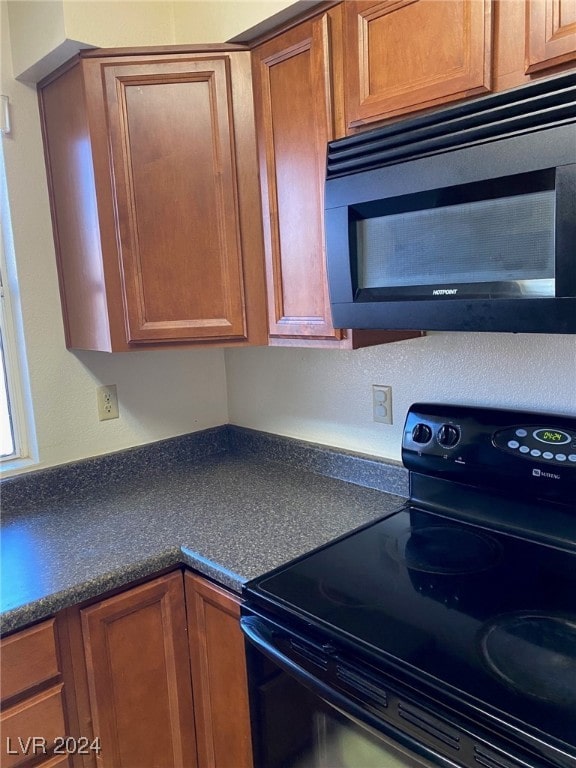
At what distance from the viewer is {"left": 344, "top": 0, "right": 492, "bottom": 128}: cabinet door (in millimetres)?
992

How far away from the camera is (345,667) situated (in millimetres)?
944

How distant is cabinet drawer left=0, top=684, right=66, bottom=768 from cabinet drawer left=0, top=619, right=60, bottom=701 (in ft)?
0.11

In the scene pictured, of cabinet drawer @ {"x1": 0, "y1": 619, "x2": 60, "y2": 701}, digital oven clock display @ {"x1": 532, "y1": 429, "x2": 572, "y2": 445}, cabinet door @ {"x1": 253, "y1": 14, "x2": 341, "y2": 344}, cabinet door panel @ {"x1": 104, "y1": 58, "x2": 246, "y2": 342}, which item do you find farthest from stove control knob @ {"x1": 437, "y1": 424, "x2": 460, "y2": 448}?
cabinet drawer @ {"x1": 0, "y1": 619, "x2": 60, "y2": 701}

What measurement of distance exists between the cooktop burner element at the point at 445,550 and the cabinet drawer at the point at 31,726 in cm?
77

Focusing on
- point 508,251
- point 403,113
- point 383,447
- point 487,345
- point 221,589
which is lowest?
point 221,589

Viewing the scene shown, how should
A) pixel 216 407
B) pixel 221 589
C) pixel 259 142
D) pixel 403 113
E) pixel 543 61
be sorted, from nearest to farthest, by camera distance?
1. pixel 543 61
2. pixel 403 113
3. pixel 221 589
4. pixel 259 142
5. pixel 216 407

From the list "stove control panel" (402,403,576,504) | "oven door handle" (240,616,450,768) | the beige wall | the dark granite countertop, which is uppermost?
the beige wall

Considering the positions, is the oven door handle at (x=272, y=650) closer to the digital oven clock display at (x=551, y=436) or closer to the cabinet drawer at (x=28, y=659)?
the cabinet drawer at (x=28, y=659)

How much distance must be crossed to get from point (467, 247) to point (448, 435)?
514 mm

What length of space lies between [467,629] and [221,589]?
54cm

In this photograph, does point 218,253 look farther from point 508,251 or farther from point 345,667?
point 345,667

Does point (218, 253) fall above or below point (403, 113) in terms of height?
below

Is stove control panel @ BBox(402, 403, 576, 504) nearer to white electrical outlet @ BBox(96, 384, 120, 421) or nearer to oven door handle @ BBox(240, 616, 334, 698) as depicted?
oven door handle @ BBox(240, 616, 334, 698)

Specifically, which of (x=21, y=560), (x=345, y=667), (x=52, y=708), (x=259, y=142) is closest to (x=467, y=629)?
(x=345, y=667)
